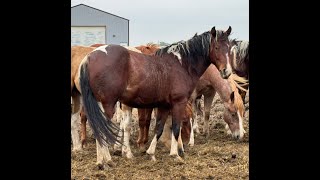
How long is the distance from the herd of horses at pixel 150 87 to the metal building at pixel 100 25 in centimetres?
1104

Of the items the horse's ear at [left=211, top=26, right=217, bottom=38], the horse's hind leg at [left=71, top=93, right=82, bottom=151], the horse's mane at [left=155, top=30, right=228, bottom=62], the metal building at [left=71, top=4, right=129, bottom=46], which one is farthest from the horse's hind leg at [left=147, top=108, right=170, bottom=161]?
the metal building at [left=71, top=4, right=129, bottom=46]

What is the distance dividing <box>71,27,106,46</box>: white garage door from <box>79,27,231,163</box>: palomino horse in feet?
33.7

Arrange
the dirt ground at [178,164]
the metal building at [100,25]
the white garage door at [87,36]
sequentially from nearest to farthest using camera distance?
the dirt ground at [178,164], the white garage door at [87,36], the metal building at [100,25]

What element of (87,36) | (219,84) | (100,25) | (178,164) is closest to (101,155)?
(178,164)

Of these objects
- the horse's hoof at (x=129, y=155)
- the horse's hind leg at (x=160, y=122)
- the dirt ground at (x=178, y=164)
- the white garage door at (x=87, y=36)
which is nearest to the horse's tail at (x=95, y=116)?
the dirt ground at (x=178, y=164)

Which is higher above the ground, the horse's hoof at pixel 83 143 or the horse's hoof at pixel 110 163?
the horse's hoof at pixel 83 143

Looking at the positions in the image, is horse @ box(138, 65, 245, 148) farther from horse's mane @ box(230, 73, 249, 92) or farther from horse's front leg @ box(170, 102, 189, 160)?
horse's mane @ box(230, 73, 249, 92)

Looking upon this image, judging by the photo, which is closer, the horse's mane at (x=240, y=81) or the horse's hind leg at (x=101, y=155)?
the horse's hind leg at (x=101, y=155)

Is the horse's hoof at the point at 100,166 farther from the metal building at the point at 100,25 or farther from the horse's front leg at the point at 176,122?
the metal building at the point at 100,25

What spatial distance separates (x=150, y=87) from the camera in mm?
6469

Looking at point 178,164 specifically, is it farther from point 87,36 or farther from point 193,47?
point 87,36

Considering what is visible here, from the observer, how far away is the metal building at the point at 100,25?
1869cm
